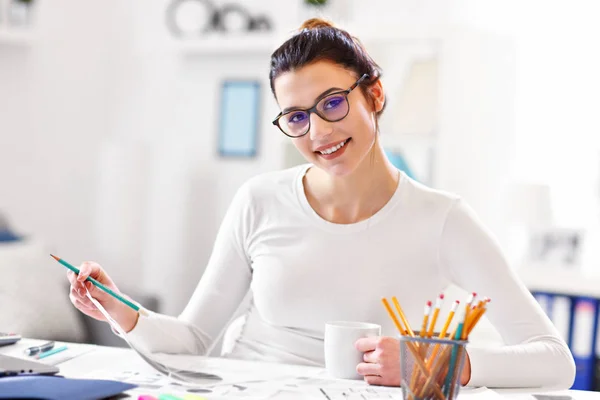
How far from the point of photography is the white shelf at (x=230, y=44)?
12.1ft

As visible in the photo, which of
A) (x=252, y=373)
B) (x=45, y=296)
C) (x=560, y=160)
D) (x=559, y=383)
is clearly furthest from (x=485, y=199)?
(x=252, y=373)

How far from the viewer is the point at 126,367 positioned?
123cm

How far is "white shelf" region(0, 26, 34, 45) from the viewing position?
3.47 metres

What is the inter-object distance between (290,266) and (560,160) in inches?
85.4

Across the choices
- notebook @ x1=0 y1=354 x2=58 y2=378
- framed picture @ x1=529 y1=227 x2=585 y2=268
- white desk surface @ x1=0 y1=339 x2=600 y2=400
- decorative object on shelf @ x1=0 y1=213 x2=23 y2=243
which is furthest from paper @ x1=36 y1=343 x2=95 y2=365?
framed picture @ x1=529 y1=227 x2=585 y2=268

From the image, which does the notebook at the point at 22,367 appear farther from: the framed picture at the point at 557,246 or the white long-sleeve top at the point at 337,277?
the framed picture at the point at 557,246

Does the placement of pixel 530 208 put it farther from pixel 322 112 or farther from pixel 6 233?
pixel 6 233

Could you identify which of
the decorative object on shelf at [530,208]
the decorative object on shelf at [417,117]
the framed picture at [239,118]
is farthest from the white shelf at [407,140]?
the framed picture at [239,118]

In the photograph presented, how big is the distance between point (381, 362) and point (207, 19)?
2976 millimetres

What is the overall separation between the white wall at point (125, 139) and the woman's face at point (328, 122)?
1.99 metres

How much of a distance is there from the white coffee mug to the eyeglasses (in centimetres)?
39

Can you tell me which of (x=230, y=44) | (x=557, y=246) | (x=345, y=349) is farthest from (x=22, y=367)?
(x=230, y=44)

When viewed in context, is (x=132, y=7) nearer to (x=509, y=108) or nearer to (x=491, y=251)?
(x=509, y=108)

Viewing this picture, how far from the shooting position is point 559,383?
4.21ft
